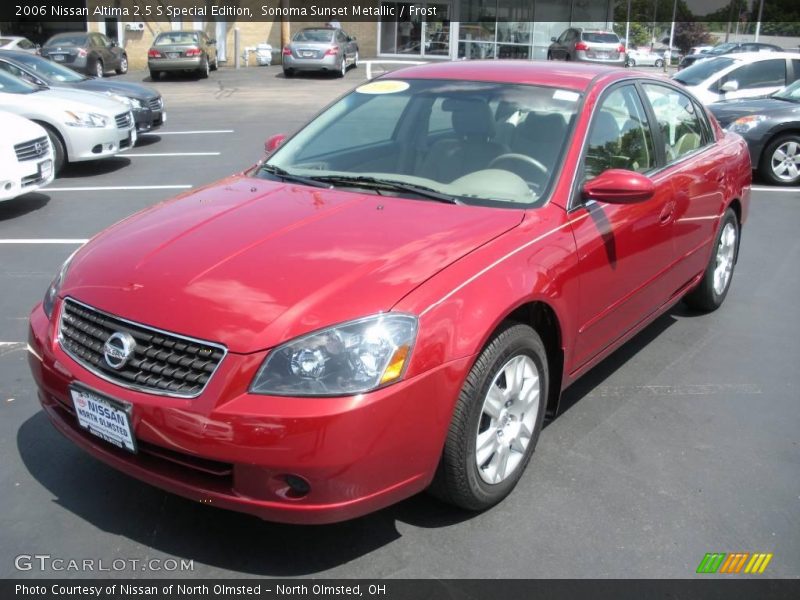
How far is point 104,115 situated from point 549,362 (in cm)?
878

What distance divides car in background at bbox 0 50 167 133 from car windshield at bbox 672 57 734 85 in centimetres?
883

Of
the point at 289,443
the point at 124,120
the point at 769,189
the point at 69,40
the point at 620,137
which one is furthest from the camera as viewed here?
the point at 69,40

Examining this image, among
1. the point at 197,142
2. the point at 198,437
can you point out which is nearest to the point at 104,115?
the point at 197,142

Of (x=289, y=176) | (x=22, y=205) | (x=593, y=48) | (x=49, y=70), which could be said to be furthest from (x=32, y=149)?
(x=593, y=48)

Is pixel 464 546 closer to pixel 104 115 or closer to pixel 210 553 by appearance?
pixel 210 553

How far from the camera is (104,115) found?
34.6ft

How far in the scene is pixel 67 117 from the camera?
33.4ft

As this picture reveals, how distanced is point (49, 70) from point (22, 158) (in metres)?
5.12

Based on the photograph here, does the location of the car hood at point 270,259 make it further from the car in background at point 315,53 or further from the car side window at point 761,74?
the car in background at point 315,53

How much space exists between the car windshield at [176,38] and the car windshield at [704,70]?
1714 cm

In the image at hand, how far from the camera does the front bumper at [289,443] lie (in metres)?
2.51

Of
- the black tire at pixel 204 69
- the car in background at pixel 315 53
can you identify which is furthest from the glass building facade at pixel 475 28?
the black tire at pixel 204 69

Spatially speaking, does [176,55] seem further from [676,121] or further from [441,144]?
[441,144]

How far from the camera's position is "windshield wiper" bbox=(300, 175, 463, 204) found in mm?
3578
